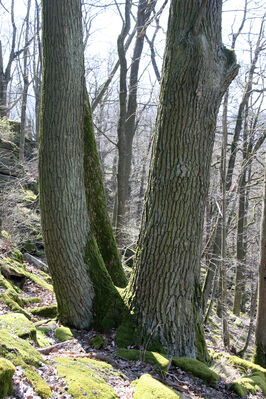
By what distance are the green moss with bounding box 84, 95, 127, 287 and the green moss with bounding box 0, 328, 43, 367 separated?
2.89 m

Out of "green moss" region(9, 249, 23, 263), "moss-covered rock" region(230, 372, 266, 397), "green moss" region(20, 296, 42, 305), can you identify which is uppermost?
"green moss" region(9, 249, 23, 263)

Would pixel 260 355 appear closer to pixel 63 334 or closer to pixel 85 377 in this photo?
A: pixel 63 334

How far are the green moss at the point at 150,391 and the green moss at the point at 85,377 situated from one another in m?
0.24

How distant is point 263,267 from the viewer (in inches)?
283

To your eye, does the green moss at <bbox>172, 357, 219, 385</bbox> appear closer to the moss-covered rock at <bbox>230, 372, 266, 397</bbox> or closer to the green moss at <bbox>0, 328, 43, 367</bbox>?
the moss-covered rock at <bbox>230, 372, 266, 397</bbox>

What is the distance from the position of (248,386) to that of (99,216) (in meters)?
3.30

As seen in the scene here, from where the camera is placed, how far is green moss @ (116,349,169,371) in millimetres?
3787

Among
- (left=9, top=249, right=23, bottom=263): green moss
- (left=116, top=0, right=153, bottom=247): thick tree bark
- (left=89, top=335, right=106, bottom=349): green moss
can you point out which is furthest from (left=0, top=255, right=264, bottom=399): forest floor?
(left=116, top=0, right=153, bottom=247): thick tree bark

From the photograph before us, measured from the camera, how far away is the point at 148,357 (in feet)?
12.9

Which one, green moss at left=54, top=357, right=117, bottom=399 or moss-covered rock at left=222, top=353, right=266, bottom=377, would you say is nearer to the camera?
green moss at left=54, top=357, right=117, bottom=399

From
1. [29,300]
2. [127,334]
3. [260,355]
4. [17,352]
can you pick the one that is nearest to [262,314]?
[260,355]

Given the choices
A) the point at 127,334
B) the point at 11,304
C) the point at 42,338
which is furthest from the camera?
the point at 11,304

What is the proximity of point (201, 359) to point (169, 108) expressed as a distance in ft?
10.9

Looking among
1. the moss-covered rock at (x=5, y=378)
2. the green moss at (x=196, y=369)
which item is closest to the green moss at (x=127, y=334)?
the green moss at (x=196, y=369)
